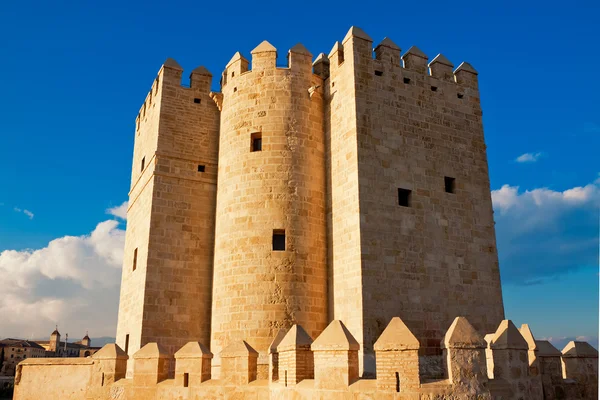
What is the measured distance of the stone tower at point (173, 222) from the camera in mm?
14844

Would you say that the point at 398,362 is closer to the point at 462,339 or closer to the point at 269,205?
the point at 462,339

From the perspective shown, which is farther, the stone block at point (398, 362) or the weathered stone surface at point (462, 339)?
the weathered stone surface at point (462, 339)

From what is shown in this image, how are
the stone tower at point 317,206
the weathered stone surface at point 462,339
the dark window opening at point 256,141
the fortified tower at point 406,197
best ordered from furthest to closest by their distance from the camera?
1. the dark window opening at point 256,141
2. the stone tower at point 317,206
3. the fortified tower at point 406,197
4. the weathered stone surface at point 462,339

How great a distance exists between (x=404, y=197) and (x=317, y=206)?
7.61ft

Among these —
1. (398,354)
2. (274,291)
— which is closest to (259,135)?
(274,291)

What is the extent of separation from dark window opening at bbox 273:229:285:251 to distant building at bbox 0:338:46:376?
→ 189ft

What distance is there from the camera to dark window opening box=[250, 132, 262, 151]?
15.2m

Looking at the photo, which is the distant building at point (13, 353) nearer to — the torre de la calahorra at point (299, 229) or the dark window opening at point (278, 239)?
the torre de la calahorra at point (299, 229)

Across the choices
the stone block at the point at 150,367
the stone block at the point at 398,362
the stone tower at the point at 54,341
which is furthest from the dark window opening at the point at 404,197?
the stone tower at the point at 54,341

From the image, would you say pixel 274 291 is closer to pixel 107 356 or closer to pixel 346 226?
pixel 346 226

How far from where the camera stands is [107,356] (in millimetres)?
13211

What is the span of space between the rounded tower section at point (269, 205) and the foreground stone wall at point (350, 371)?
1471mm

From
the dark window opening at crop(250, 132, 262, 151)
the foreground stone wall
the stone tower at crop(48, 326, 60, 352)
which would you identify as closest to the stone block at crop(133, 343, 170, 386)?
the foreground stone wall

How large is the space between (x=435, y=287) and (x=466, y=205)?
2754 mm
